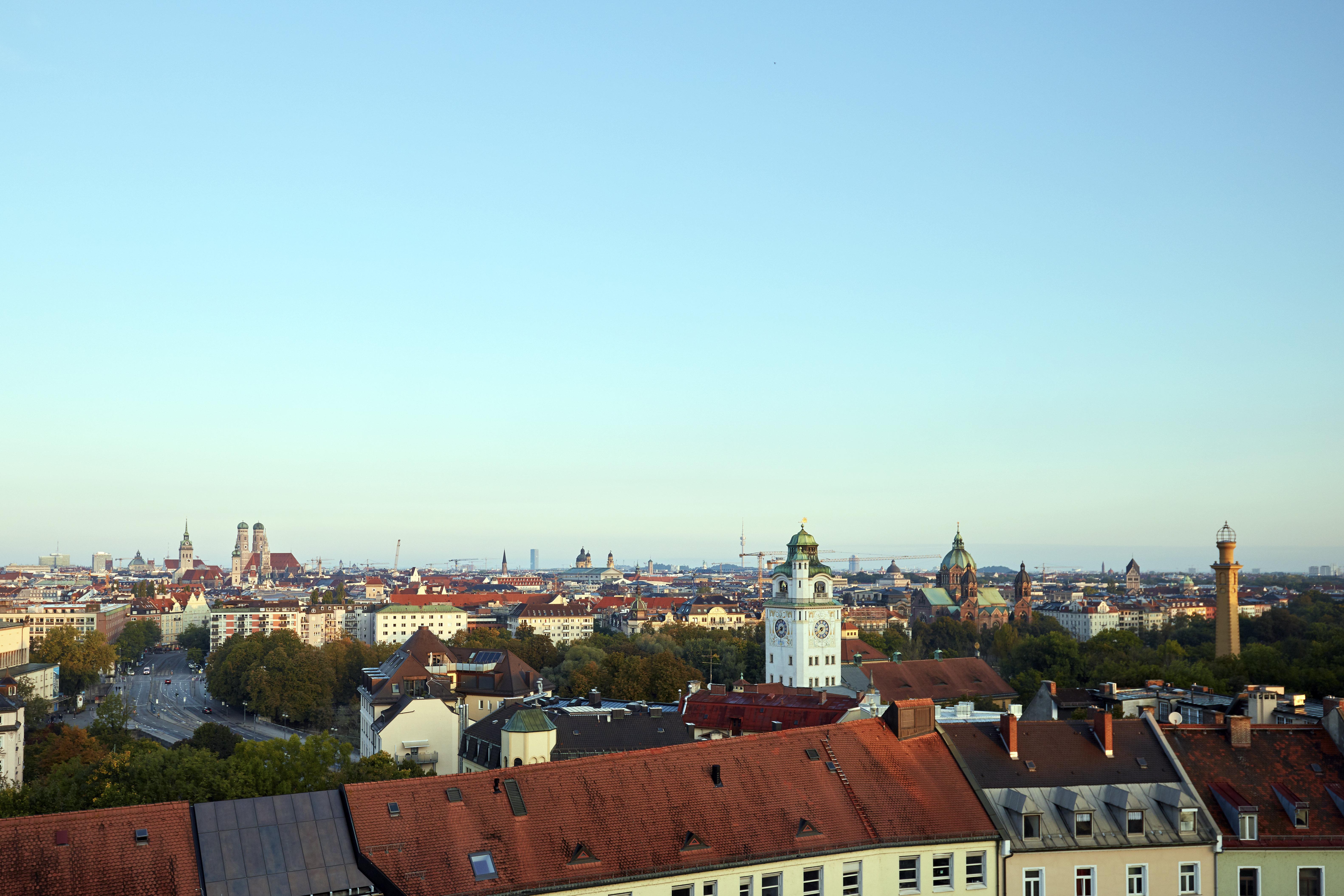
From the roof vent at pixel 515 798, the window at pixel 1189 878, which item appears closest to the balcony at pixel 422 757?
the roof vent at pixel 515 798

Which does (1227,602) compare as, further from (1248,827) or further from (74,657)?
(74,657)

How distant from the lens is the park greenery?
4516 centimetres

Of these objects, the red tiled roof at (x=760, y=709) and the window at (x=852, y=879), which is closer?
the window at (x=852, y=879)

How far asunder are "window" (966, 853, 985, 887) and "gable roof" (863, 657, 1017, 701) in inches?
2510

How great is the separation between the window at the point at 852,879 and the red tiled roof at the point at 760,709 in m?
32.3

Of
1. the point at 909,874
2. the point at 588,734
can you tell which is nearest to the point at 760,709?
the point at 588,734

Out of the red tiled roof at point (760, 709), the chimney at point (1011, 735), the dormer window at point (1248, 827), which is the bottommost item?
the red tiled roof at point (760, 709)

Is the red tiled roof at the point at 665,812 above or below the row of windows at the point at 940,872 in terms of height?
above

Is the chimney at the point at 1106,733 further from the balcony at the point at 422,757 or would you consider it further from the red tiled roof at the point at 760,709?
the balcony at the point at 422,757

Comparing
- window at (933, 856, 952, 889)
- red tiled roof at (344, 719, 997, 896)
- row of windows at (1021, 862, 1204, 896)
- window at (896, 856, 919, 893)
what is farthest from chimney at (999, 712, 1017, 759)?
window at (896, 856, 919, 893)

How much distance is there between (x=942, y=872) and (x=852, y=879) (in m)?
2.67

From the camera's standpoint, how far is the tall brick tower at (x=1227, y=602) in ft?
365

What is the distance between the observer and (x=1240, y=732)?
36.0 meters

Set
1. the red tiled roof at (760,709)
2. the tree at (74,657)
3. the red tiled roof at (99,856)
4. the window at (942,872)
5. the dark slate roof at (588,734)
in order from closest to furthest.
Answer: the red tiled roof at (99,856) < the window at (942,872) < the dark slate roof at (588,734) < the red tiled roof at (760,709) < the tree at (74,657)
